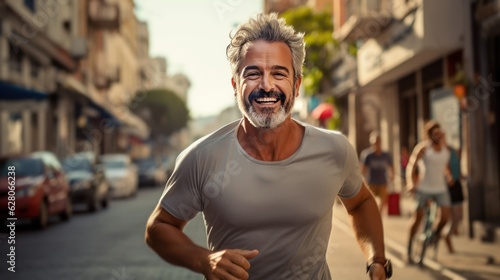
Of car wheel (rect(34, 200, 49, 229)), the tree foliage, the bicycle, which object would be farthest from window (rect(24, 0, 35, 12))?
the bicycle

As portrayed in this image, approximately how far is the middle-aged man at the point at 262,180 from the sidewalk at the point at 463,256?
21.2 ft

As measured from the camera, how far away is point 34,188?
16.3m

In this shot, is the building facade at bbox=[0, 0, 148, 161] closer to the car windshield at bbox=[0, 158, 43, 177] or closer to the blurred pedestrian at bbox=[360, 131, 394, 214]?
the car windshield at bbox=[0, 158, 43, 177]

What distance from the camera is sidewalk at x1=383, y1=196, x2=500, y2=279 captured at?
31.4ft

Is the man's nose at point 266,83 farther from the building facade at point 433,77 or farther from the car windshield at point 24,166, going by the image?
the car windshield at point 24,166

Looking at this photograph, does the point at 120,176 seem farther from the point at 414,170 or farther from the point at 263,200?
the point at 263,200

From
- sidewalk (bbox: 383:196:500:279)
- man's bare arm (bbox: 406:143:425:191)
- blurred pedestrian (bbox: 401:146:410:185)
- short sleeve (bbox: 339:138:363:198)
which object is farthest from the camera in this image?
blurred pedestrian (bbox: 401:146:410:185)

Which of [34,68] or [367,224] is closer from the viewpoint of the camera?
[367,224]

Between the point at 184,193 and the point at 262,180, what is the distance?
0.30 m

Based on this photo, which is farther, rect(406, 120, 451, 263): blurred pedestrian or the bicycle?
rect(406, 120, 451, 263): blurred pedestrian

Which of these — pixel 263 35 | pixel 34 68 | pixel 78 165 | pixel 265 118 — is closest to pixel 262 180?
Result: pixel 265 118

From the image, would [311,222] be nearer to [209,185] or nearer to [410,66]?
[209,185]

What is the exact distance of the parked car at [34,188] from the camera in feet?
52.1

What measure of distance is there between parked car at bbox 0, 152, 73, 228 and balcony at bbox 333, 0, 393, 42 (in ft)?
29.7
